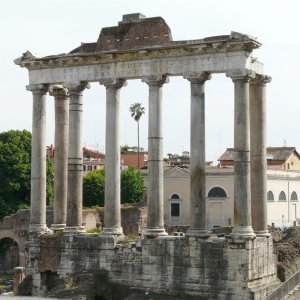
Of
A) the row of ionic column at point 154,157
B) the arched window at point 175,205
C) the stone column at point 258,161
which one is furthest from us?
the arched window at point 175,205

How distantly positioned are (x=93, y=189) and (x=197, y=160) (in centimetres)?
4202

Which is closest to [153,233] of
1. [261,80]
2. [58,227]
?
[58,227]

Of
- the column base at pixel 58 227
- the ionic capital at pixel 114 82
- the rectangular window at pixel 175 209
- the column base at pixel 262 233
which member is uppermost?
the ionic capital at pixel 114 82

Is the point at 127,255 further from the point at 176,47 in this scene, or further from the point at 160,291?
the point at 176,47

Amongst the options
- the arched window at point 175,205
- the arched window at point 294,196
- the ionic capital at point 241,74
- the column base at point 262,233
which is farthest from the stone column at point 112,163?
the arched window at point 294,196

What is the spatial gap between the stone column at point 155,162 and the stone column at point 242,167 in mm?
3216

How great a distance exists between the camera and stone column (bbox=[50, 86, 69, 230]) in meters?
32.5

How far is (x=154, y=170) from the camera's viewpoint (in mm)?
29125

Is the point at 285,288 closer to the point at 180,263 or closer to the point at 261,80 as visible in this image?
the point at 180,263

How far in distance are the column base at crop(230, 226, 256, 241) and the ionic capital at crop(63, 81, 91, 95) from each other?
883cm

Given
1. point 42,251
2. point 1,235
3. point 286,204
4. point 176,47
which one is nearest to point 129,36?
point 176,47

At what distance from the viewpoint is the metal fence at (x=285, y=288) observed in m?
27.3

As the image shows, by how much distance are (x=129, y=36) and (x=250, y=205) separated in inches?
338

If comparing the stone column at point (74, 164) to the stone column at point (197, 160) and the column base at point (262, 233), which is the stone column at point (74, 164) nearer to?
the stone column at point (197, 160)
